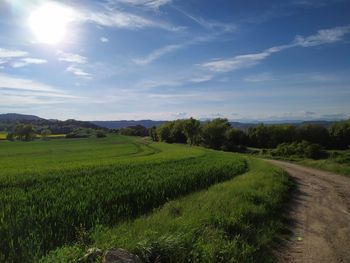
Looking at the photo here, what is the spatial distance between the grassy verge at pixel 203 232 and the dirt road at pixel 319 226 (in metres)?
0.66

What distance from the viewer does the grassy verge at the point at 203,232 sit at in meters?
7.71

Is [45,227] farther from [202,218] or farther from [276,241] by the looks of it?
[276,241]

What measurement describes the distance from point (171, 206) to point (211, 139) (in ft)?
257

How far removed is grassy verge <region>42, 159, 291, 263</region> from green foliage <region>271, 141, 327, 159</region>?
40.7m

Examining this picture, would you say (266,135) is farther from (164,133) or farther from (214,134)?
(164,133)

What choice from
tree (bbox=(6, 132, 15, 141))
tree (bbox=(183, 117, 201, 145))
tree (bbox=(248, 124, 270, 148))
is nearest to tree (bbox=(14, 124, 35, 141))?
tree (bbox=(6, 132, 15, 141))

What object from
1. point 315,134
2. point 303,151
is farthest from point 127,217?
point 315,134

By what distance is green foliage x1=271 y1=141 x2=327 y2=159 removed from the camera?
5347cm

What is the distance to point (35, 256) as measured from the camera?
24.7 ft

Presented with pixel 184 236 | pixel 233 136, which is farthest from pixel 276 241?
pixel 233 136

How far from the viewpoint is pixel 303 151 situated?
55062 mm

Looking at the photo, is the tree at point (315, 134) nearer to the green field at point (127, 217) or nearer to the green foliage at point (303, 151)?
the green foliage at point (303, 151)

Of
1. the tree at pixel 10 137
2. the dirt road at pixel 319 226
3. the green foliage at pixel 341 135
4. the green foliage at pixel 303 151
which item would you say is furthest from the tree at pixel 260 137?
the tree at pixel 10 137

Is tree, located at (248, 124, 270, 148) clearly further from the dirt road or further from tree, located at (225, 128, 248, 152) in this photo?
the dirt road
